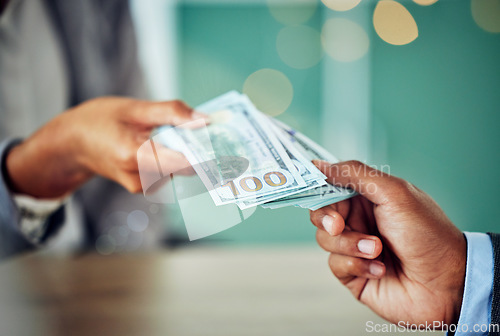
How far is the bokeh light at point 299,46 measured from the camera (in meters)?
2.75

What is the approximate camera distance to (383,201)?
62 cm

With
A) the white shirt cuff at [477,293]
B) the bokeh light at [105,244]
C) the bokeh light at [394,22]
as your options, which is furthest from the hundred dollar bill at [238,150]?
the bokeh light at [105,244]

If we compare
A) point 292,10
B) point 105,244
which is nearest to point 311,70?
point 292,10

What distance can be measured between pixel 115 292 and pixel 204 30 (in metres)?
2.23

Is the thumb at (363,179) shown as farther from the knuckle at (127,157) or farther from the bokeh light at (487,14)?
the bokeh light at (487,14)

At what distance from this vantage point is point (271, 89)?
2762 millimetres

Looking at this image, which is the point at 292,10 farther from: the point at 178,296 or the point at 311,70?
the point at 178,296

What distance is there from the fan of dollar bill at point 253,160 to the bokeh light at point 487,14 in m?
2.28

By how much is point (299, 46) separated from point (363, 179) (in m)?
2.38

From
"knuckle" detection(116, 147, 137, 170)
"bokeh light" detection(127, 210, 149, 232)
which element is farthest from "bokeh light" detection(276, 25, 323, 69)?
"knuckle" detection(116, 147, 137, 170)

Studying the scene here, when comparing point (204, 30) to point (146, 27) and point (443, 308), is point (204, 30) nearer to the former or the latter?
point (146, 27)

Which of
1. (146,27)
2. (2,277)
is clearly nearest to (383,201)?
(2,277)

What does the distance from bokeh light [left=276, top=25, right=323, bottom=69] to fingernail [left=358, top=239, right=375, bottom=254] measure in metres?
2.34

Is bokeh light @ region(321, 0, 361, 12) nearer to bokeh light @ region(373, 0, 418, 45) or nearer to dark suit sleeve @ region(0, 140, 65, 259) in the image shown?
bokeh light @ region(373, 0, 418, 45)
